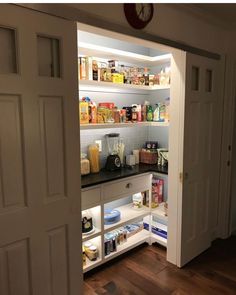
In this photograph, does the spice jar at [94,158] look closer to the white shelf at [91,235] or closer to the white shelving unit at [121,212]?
the white shelving unit at [121,212]

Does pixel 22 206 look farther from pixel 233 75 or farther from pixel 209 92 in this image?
pixel 233 75

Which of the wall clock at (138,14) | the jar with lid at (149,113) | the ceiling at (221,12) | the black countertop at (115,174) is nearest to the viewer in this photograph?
the wall clock at (138,14)

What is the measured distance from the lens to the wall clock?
5.67 ft

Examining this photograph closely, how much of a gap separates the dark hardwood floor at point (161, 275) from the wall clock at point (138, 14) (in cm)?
211

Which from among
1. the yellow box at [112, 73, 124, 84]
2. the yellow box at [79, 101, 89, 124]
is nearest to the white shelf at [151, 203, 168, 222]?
the yellow box at [79, 101, 89, 124]


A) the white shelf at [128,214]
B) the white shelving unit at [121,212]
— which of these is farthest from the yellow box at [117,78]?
the white shelf at [128,214]

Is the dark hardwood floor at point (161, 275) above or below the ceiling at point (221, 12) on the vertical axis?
below

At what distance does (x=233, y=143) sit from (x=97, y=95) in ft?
5.53

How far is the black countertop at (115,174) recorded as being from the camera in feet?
7.38

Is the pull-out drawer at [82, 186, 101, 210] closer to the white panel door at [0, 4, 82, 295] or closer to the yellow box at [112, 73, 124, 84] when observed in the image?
the white panel door at [0, 4, 82, 295]

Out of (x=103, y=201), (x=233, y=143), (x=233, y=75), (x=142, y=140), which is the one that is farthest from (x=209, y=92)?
(x=103, y=201)

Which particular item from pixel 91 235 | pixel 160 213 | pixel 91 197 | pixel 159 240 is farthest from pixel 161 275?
pixel 91 197

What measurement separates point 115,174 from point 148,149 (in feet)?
2.57

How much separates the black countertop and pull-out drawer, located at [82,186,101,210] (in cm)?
6
